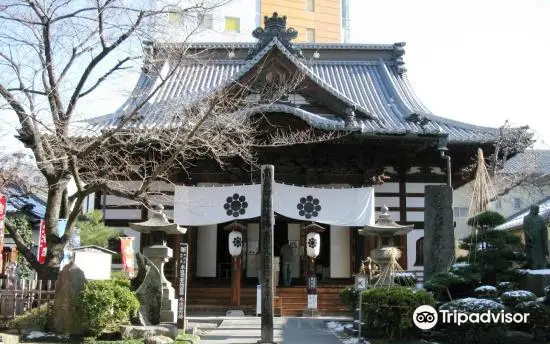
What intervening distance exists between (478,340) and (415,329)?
1.50 meters

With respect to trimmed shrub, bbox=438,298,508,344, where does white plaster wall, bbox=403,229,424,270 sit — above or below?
above

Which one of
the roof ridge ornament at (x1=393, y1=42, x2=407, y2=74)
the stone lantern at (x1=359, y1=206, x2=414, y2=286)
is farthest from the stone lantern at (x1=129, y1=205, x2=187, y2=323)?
the roof ridge ornament at (x1=393, y1=42, x2=407, y2=74)

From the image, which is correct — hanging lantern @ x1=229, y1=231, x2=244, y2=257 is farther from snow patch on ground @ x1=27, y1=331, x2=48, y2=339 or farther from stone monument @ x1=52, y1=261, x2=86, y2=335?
snow patch on ground @ x1=27, y1=331, x2=48, y2=339

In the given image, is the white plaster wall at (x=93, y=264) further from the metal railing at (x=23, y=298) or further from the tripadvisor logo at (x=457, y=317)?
the tripadvisor logo at (x=457, y=317)

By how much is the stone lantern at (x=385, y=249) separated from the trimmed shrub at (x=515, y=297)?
129 inches

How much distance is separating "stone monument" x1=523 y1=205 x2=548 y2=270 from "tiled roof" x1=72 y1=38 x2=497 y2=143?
4.86m

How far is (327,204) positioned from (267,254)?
22.5 ft

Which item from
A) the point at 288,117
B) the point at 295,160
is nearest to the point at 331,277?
the point at 295,160

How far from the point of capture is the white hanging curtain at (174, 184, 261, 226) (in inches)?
671

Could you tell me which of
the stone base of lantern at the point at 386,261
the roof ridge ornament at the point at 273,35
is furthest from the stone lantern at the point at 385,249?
the roof ridge ornament at the point at 273,35

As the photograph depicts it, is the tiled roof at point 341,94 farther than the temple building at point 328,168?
No

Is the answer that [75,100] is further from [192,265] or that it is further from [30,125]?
[192,265]

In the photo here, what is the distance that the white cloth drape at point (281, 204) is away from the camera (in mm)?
17078

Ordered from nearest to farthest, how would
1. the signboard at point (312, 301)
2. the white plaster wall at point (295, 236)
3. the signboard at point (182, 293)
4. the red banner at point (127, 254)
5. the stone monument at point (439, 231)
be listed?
the signboard at point (182, 293)
the stone monument at point (439, 231)
the signboard at point (312, 301)
the red banner at point (127, 254)
the white plaster wall at point (295, 236)
